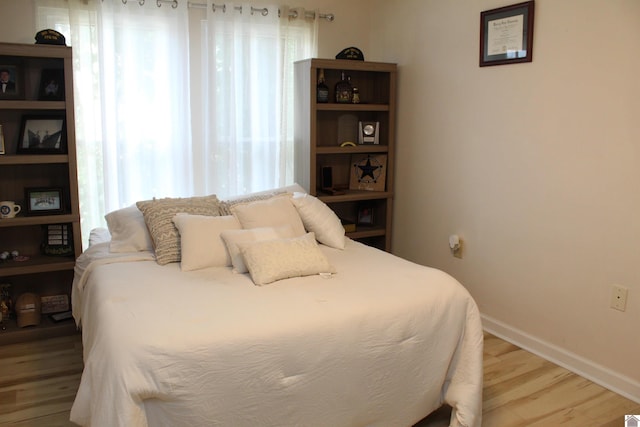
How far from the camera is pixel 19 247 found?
3.33 m

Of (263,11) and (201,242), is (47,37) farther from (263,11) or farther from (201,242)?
(201,242)

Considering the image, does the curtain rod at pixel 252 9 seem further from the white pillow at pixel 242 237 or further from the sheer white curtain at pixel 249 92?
the white pillow at pixel 242 237

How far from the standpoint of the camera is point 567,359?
2898 millimetres

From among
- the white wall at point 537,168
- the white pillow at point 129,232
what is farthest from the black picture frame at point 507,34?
the white pillow at point 129,232

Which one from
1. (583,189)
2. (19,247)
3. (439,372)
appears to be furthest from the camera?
(19,247)

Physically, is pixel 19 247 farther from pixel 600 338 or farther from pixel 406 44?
pixel 600 338

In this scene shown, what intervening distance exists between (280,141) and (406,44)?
1.15 m

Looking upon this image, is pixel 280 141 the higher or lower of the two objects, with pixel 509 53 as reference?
lower

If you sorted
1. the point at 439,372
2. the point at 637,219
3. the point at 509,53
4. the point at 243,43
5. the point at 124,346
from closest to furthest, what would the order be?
the point at 124,346
the point at 439,372
the point at 637,219
the point at 509,53
the point at 243,43

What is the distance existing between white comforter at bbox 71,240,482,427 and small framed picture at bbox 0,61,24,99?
1.30m

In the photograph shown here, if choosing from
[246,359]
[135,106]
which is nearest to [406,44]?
[135,106]

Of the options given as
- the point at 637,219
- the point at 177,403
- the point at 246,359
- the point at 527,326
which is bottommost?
the point at 527,326

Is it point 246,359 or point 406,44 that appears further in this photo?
point 406,44

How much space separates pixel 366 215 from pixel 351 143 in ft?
1.99
